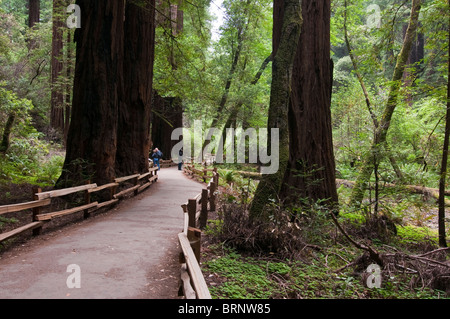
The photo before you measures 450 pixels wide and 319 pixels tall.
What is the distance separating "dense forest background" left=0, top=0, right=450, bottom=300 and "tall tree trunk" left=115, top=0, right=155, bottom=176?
224 millimetres

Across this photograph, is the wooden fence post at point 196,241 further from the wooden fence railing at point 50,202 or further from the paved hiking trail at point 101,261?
the wooden fence railing at point 50,202

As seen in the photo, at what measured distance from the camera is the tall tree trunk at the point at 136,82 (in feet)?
46.3

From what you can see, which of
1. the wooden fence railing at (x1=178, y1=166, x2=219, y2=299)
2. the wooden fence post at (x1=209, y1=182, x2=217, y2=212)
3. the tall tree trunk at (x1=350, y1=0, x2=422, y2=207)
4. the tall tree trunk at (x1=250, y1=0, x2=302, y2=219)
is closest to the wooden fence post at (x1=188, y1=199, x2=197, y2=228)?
the wooden fence railing at (x1=178, y1=166, x2=219, y2=299)

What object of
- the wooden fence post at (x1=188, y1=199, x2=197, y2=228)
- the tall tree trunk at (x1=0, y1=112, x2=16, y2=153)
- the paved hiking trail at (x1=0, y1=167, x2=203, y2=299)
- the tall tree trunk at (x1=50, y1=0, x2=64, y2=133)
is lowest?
the paved hiking trail at (x1=0, y1=167, x2=203, y2=299)

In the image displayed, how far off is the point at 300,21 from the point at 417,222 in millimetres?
8736

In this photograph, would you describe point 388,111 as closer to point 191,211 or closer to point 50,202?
point 191,211

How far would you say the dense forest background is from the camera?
918cm

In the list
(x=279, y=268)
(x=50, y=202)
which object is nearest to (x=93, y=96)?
(x=50, y=202)

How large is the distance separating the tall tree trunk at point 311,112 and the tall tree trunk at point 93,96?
5714mm

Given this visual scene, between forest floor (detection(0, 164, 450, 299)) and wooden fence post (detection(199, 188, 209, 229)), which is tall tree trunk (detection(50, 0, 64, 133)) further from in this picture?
wooden fence post (detection(199, 188, 209, 229))

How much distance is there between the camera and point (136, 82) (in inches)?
571

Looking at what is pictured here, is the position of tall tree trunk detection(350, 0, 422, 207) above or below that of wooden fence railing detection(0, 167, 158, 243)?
above

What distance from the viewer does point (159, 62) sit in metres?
19.0

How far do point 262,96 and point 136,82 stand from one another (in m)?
12.6
